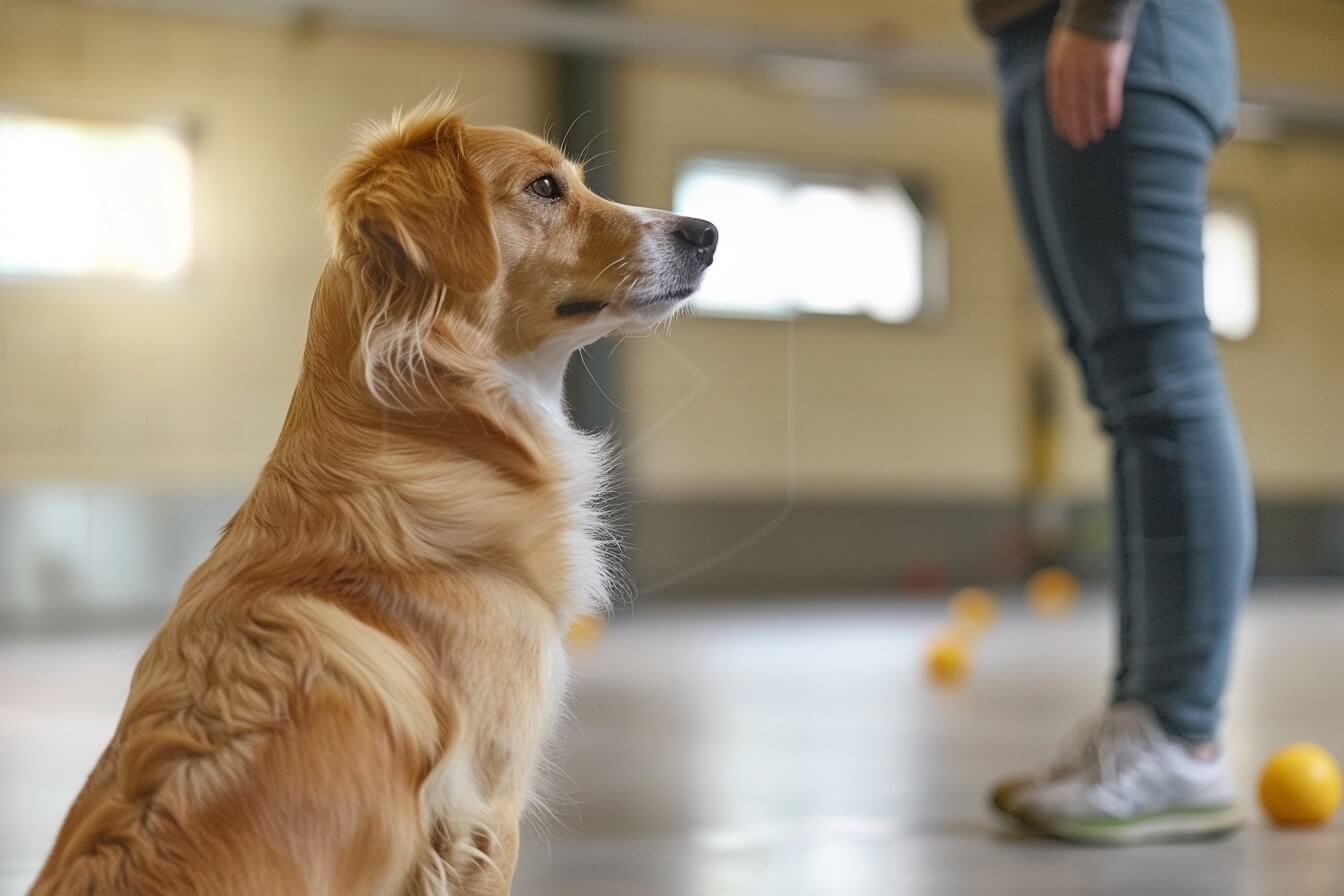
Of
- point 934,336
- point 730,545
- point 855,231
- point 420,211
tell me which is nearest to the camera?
point 420,211

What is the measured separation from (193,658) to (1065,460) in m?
9.44

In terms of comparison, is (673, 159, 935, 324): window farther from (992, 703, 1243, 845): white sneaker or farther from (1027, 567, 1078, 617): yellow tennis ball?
(992, 703, 1243, 845): white sneaker

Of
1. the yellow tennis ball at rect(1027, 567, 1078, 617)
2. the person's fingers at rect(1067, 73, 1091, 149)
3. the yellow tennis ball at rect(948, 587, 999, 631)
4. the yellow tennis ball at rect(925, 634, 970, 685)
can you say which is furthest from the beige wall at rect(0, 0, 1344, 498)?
the person's fingers at rect(1067, 73, 1091, 149)

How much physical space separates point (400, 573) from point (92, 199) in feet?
21.3

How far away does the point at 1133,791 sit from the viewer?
206 centimetres

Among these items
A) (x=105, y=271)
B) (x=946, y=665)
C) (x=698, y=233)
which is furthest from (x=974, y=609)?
(x=698, y=233)

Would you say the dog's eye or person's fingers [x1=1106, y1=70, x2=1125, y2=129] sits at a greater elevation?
person's fingers [x1=1106, y1=70, x2=1125, y2=129]

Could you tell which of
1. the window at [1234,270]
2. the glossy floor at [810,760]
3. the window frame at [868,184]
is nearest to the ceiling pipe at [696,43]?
the window frame at [868,184]

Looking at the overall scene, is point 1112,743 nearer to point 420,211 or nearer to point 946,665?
point 420,211

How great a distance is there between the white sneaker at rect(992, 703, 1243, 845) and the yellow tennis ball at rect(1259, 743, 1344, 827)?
0.18 metres

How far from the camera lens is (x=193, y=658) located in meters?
1.18

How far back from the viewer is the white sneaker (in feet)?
6.75

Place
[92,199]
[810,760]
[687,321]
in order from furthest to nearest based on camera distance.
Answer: [687,321], [92,199], [810,760]

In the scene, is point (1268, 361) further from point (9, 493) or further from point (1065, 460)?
point (9, 493)
